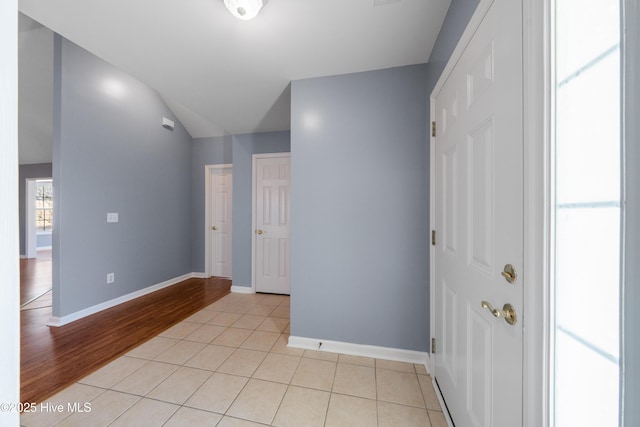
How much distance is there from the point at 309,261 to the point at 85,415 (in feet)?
5.44

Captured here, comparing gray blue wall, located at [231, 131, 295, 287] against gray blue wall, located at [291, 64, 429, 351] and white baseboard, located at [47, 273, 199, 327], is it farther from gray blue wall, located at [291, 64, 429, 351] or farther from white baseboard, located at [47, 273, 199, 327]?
gray blue wall, located at [291, 64, 429, 351]

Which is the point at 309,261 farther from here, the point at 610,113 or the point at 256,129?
the point at 256,129

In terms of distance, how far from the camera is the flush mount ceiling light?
4.32 feet

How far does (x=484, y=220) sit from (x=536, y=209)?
1.04ft

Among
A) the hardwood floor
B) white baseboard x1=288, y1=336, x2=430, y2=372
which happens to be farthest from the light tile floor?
the hardwood floor

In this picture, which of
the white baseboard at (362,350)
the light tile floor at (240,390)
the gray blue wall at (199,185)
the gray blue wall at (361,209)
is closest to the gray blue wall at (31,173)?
the gray blue wall at (199,185)

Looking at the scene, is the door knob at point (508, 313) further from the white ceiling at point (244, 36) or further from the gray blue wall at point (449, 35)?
the white ceiling at point (244, 36)

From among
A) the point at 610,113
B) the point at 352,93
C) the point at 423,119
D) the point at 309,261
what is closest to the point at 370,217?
the point at 309,261

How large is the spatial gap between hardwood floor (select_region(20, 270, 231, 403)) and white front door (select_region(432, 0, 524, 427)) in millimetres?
2529

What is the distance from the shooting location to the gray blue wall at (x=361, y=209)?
6.26 feet

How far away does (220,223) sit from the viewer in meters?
4.37

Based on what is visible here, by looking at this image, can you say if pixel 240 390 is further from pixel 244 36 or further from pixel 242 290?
pixel 244 36

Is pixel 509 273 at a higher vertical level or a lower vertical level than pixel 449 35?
lower

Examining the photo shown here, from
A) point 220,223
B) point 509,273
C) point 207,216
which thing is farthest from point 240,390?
point 207,216
